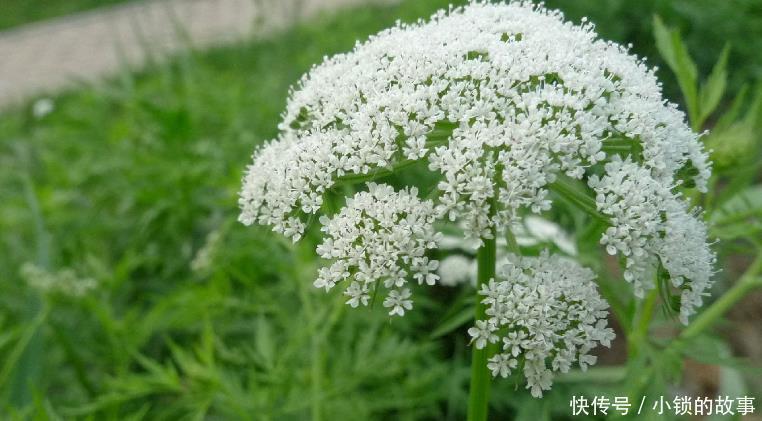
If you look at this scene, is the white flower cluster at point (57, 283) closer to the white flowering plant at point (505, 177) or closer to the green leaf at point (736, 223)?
the white flowering plant at point (505, 177)

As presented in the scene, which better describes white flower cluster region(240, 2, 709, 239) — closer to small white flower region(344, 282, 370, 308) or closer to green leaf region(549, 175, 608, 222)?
green leaf region(549, 175, 608, 222)

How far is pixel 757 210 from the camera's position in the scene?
203 cm

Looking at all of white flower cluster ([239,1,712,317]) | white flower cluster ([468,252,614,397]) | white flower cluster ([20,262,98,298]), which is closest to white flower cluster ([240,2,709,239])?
white flower cluster ([239,1,712,317])

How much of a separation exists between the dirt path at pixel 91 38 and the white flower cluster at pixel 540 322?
653 centimetres

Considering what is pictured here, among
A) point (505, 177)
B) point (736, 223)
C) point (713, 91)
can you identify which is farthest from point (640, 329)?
point (505, 177)

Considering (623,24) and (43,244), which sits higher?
(623,24)

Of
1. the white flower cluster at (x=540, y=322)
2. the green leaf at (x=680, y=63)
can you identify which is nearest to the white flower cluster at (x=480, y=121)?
the white flower cluster at (x=540, y=322)

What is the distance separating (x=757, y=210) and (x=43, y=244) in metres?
2.59

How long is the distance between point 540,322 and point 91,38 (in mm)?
10141

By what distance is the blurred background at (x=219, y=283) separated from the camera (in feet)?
A: 8.01

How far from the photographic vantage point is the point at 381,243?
1329 mm

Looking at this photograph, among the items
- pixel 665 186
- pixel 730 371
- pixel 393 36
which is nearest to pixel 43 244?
Result: pixel 393 36

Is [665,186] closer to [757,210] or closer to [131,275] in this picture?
[757,210]

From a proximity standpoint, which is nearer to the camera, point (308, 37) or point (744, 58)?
point (744, 58)
